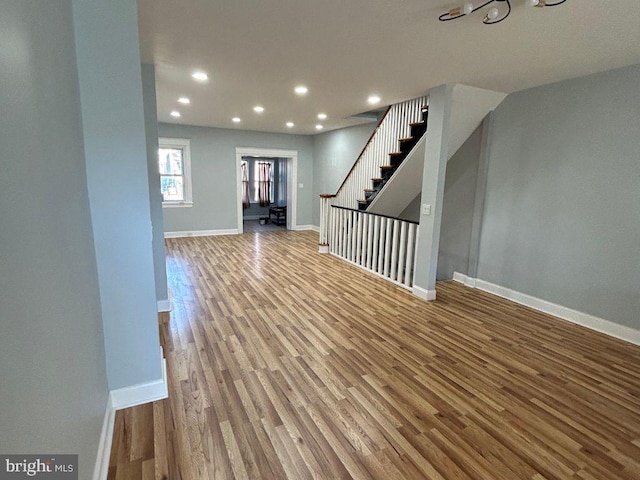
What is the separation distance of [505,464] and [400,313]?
1.91m

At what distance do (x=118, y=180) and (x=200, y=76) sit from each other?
2.32 meters

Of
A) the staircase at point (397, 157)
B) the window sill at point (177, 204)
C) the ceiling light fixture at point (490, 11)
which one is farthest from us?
the window sill at point (177, 204)

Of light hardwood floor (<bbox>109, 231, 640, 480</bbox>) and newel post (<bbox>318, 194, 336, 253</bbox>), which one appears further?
newel post (<bbox>318, 194, 336, 253</bbox>)

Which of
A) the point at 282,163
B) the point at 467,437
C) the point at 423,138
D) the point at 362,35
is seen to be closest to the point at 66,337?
the point at 467,437

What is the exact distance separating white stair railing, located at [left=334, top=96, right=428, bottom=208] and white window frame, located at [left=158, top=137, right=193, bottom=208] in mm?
3762

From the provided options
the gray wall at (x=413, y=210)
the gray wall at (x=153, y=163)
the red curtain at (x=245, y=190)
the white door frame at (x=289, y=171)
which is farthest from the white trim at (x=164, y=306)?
the red curtain at (x=245, y=190)

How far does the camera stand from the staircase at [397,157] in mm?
4449

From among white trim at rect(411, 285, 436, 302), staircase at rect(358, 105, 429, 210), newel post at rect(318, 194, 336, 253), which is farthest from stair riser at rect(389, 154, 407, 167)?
white trim at rect(411, 285, 436, 302)

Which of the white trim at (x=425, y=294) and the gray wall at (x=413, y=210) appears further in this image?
the gray wall at (x=413, y=210)

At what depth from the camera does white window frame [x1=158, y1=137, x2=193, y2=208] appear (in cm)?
710

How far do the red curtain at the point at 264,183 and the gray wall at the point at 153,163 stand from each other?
7.45m

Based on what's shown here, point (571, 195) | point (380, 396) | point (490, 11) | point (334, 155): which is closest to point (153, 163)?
point (380, 396)

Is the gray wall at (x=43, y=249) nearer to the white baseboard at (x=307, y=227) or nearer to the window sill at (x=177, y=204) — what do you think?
the window sill at (x=177, y=204)

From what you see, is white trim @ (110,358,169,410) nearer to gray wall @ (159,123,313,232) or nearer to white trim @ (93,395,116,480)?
white trim @ (93,395,116,480)
